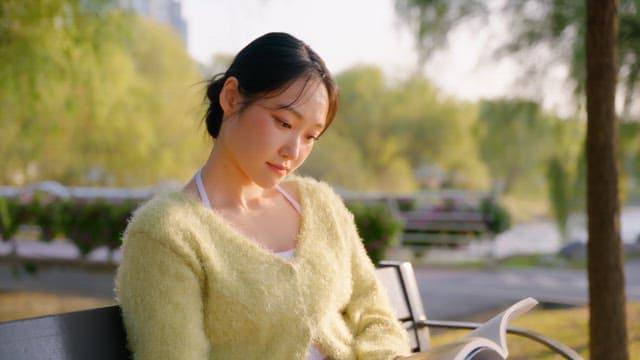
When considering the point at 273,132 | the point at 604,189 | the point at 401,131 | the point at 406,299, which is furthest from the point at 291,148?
the point at 401,131

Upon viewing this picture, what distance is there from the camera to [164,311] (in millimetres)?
1572

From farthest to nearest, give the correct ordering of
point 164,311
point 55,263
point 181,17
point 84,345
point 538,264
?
point 538,264, point 55,263, point 181,17, point 84,345, point 164,311

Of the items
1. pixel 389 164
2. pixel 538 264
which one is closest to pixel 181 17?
pixel 538 264

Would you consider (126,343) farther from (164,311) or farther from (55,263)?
(55,263)

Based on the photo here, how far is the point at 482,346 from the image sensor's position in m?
1.76

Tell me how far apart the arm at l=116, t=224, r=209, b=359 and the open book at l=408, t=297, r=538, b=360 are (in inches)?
19.3

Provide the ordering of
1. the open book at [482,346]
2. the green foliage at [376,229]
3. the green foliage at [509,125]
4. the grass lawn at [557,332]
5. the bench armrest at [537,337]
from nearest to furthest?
1. the open book at [482,346]
2. the bench armrest at [537,337]
3. the grass lawn at [557,332]
4. the green foliage at [509,125]
5. the green foliage at [376,229]

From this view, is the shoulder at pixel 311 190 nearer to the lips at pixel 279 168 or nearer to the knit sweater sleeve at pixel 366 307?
the knit sweater sleeve at pixel 366 307

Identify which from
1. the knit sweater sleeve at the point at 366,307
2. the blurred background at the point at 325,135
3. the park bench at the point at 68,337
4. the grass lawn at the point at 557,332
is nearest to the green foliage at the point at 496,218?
the blurred background at the point at 325,135

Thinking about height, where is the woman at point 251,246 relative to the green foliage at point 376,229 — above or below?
above

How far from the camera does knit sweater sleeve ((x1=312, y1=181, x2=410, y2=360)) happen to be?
2.00 meters

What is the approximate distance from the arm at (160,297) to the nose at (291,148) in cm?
29

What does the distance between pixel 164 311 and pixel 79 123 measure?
17.4 meters

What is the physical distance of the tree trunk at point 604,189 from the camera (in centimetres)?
347
